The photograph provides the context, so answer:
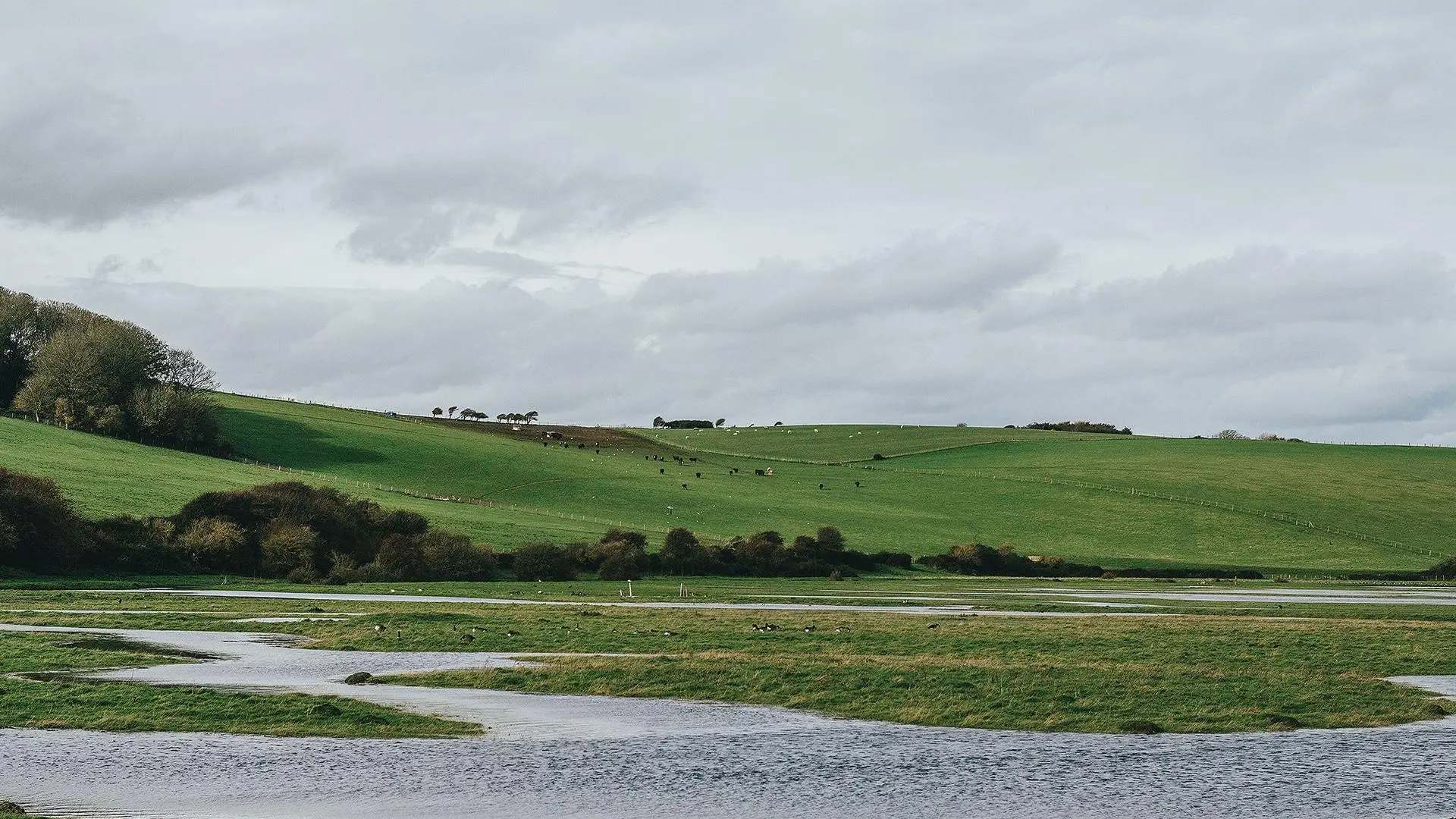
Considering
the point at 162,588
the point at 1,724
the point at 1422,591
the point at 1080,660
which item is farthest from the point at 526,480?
the point at 1,724

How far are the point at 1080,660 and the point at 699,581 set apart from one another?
47.0 metres

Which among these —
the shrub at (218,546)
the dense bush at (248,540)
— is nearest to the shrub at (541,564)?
the dense bush at (248,540)

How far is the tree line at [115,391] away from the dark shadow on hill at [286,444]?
4.11m

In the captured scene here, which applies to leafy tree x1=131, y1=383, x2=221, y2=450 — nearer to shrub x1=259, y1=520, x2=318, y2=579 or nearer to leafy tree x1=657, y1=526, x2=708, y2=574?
shrub x1=259, y1=520, x2=318, y2=579

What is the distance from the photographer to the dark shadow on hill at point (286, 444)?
129 metres

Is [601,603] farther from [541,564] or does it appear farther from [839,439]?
[839,439]

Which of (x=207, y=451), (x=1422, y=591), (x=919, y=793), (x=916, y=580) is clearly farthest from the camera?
(x=207, y=451)

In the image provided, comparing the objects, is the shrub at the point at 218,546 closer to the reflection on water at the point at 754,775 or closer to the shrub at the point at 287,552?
the shrub at the point at 287,552

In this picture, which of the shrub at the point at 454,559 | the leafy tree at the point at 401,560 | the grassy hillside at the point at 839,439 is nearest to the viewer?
the leafy tree at the point at 401,560

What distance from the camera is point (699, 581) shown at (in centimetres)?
8244

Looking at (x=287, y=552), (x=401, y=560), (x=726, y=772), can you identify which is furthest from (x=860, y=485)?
(x=726, y=772)

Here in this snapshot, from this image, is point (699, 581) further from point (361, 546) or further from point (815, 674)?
point (815, 674)

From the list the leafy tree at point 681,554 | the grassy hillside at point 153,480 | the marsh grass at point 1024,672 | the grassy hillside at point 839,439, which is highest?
the grassy hillside at point 839,439

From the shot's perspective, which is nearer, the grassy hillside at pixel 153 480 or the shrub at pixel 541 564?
the shrub at pixel 541 564
